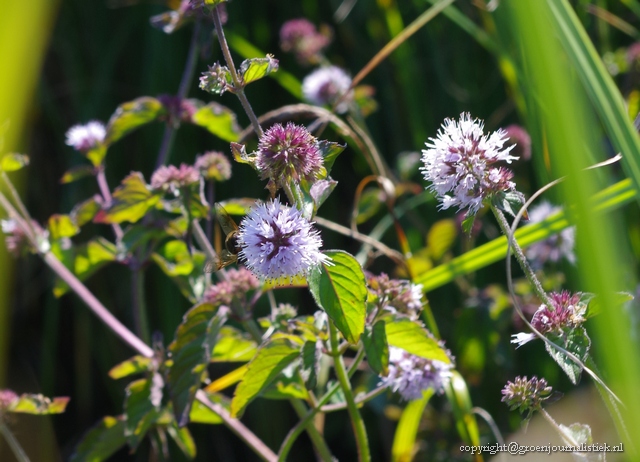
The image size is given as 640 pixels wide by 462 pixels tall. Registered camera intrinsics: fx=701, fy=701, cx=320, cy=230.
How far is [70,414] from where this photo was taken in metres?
1.92

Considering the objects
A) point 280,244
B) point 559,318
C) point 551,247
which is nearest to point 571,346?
point 559,318

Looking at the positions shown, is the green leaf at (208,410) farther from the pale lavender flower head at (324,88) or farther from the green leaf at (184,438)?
the pale lavender flower head at (324,88)

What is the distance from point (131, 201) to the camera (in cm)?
101

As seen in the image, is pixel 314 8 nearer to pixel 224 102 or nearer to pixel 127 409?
pixel 224 102

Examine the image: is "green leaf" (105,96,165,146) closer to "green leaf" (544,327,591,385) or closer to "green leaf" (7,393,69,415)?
"green leaf" (7,393,69,415)

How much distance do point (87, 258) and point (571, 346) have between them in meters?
0.76

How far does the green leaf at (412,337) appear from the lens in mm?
801

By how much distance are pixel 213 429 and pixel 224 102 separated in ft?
2.82

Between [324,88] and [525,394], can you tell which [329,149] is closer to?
[525,394]

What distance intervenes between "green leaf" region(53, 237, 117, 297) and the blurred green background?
61 cm

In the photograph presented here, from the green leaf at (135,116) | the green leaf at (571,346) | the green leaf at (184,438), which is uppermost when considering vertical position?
the green leaf at (135,116)

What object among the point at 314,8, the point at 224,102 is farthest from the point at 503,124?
the point at 224,102

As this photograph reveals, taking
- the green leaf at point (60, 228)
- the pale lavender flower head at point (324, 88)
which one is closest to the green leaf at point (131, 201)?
the green leaf at point (60, 228)

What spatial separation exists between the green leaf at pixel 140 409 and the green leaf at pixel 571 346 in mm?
528
